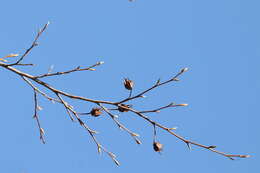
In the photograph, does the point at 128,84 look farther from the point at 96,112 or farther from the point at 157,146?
the point at 157,146

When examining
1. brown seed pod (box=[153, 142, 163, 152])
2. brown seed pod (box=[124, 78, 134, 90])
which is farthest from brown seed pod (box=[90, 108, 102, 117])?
brown seed pod (box=[153, 142, 163, 152])

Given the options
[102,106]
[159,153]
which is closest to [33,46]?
[102,106]

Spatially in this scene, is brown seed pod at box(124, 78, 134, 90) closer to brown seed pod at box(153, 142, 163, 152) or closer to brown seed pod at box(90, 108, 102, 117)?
brown seed pod at box(90, 108, 102, 117)

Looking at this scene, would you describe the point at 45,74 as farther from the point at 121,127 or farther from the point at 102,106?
the point at 121,127

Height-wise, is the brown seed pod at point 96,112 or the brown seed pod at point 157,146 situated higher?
the brown seed pod at point 96,112

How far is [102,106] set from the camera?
324 cm

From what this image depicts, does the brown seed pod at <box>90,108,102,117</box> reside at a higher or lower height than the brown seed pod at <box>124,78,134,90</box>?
lower

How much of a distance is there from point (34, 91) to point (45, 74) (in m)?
0.39

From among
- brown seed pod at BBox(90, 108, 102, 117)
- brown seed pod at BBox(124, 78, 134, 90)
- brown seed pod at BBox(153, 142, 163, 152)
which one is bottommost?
brown seed pod at BBox(153, 142, 163, 152)

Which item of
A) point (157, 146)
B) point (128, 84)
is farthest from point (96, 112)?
point (157, 146)

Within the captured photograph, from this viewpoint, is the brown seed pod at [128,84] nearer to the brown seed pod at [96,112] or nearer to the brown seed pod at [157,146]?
the brown seed pod at [96,112]

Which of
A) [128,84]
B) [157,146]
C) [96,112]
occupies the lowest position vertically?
[157,146]

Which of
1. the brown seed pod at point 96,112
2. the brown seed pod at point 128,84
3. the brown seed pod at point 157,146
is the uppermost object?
the brown seed pod at point 128,84

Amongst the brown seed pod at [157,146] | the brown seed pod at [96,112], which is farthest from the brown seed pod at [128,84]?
the brown seed pod at [157,146]
